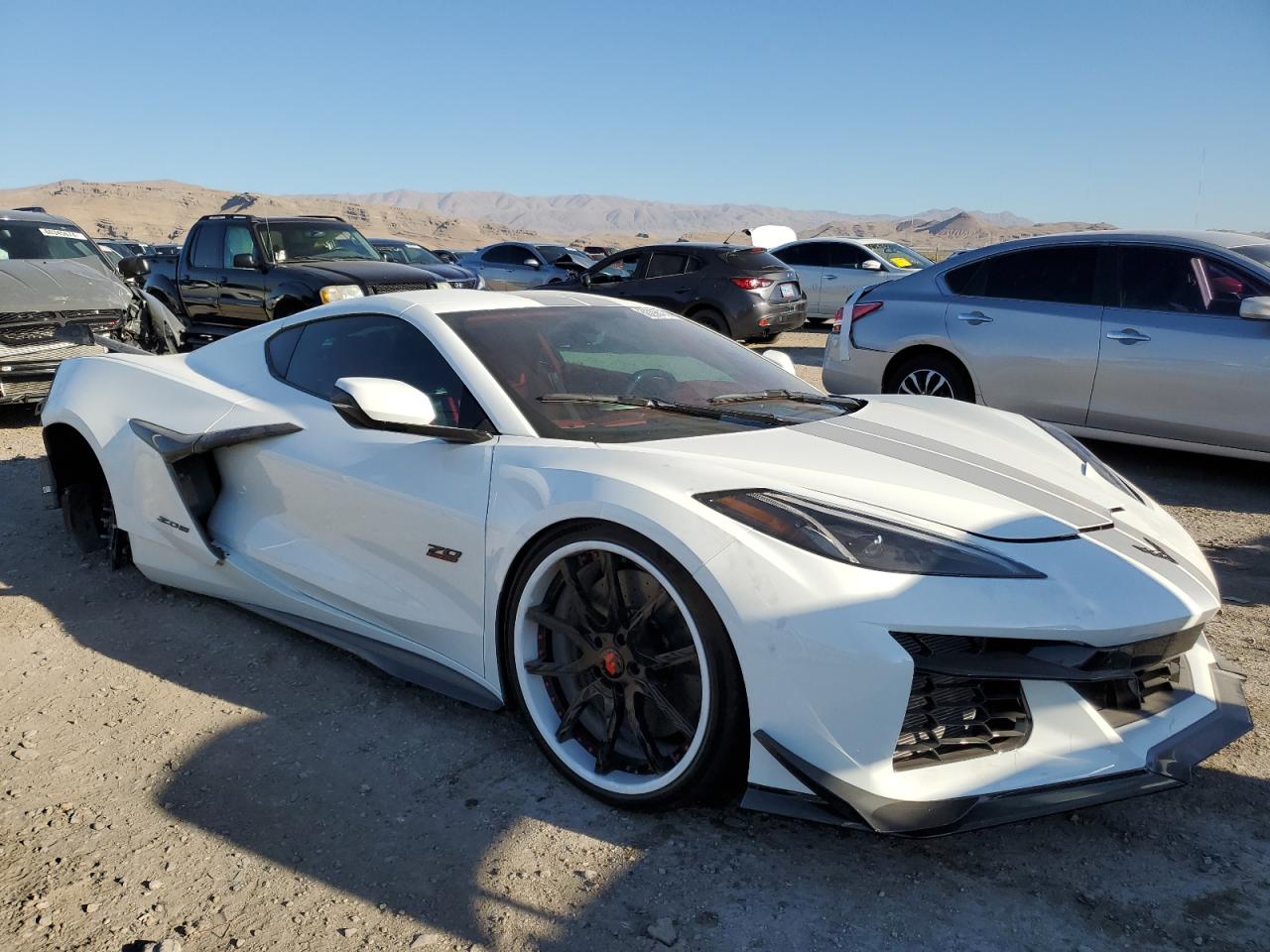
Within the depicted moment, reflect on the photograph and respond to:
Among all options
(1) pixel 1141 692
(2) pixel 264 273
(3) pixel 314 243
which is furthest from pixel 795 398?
(3) pixel 314 243

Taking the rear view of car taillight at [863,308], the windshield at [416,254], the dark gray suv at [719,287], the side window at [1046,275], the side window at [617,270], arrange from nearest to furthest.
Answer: the side window at [1046,275] → the rear view of car taillight at [863,308] → the dark gray suv at [719,287] → the side window at [617,270] → the windshield at [416,254]

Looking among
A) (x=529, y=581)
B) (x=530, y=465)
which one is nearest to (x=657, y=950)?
(x=529, y=581)

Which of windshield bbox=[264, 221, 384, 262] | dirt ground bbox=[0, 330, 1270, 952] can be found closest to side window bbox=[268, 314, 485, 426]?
dirt ground bbox=[0, 330, 1270, 952]

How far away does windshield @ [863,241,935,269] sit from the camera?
16119mm

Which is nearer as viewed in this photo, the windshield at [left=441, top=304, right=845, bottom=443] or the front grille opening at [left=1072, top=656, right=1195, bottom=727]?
the front grille opening at [left=1072, top=656, right=1195, bottom=727]

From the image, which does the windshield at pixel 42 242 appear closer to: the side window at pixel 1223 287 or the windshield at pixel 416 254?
the windshield at pixel 416 254

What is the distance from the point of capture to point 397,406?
2.98 m

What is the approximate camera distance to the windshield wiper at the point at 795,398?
11.3ft

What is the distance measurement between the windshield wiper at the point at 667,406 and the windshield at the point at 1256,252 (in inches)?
167

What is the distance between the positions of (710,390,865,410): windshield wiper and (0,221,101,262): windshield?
7.75m

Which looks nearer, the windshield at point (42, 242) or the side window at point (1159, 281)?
the side window at point (1159, 281)

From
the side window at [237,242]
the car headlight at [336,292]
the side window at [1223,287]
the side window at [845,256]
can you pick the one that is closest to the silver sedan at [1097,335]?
the side window at [1223,287]

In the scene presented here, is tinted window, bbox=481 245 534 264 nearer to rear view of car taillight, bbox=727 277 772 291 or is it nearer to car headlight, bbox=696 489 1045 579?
rear view of car taillight, bbox=727 277 772 291

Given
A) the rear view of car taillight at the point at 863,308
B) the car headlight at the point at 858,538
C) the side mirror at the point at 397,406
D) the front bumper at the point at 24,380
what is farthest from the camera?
the front bumper at the point at 24,380
